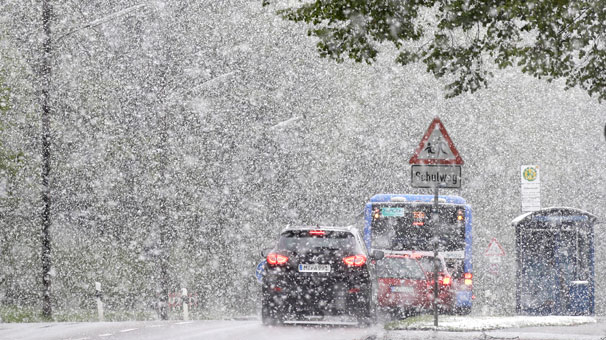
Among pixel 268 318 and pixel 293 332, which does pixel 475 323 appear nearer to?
pixel 268 318

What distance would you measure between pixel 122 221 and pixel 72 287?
282cm

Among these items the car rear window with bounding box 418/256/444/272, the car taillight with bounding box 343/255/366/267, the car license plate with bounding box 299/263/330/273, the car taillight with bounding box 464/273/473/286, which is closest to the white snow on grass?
the car taillight with bounding box 343/255/366/267

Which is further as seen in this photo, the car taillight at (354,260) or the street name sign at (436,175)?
the car taillight at (354,260)

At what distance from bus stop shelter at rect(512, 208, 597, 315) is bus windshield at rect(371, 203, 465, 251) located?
62.2 inches

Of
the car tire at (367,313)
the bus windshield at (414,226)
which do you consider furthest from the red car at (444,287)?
the car tire at (367,313)

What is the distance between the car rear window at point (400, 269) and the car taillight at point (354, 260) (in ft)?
17.4

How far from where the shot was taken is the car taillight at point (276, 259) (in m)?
15.5

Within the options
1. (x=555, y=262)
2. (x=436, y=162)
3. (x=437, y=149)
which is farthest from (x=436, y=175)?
(x=555, y=262)

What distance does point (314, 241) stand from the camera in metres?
15.6

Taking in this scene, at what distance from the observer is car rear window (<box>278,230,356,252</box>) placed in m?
15.5

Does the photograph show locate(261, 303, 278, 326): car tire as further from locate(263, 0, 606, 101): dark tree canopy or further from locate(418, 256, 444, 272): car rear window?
locate(418, 256, 444, 272): car rear window

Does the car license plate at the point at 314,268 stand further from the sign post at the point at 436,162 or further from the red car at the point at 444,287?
the red car at the point at 444,287

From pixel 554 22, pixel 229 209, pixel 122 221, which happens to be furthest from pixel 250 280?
pixel 554 22

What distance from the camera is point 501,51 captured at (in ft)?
54.5
